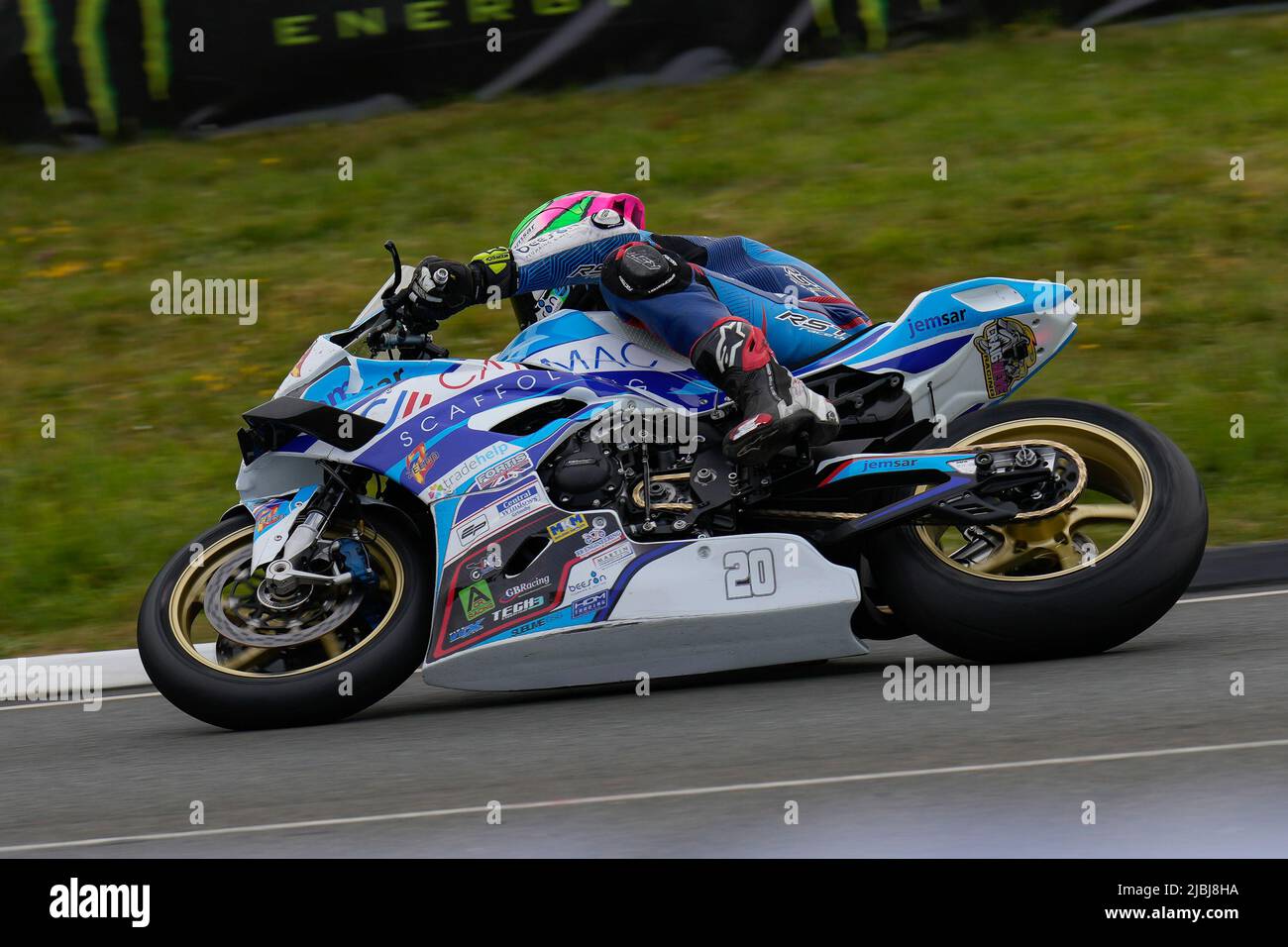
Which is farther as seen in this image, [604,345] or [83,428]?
[83,428]

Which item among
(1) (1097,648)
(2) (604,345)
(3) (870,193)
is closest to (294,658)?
(2) (604,345)

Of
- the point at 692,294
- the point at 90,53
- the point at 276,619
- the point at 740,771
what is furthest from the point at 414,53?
the point at 740,771

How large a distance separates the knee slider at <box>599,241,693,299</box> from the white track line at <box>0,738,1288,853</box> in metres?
1.71

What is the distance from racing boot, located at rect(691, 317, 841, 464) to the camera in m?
5.14

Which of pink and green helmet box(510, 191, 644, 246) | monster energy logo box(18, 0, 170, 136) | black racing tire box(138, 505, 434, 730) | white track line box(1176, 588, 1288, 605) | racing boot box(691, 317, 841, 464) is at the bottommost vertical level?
white track line box(1176, 588, 1288, 605)

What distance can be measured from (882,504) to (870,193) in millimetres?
5846

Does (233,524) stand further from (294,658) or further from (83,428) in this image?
(83,428)

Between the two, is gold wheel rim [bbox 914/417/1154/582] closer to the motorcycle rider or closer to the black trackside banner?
the motorcycle rider

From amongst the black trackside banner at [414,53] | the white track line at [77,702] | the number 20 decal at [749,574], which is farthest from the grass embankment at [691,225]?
the number 20 decal at [749,574]

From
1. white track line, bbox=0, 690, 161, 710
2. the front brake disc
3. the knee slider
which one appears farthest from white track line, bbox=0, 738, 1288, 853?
white track line, bbox=0, 690, 161, 710

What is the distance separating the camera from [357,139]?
12359 mm

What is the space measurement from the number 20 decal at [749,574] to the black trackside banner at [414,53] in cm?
790

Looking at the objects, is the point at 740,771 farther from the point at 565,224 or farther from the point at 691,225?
the point at 691,225

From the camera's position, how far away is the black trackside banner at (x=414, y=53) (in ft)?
39.9
